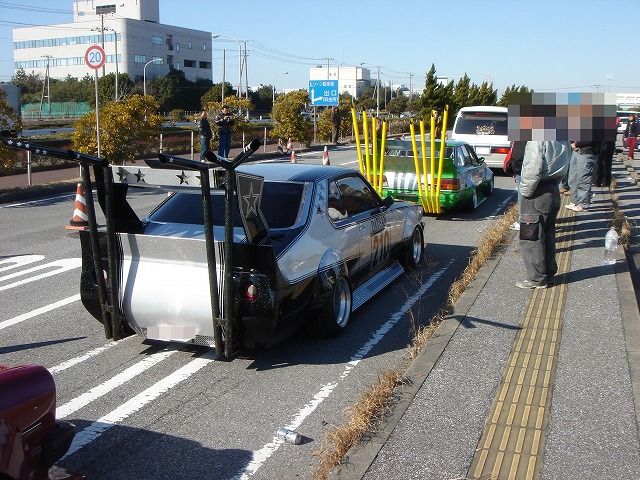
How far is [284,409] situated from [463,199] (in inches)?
366

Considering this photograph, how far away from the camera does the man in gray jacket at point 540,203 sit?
735cm

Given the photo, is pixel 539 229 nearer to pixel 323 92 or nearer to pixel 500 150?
pixel 500 150

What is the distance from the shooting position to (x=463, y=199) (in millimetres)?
13422

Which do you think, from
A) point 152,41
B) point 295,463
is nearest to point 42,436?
point 295,463

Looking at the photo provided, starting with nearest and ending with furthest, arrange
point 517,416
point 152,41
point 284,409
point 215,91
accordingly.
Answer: point 517,416, point 284,409, point 215,91, point 152,41

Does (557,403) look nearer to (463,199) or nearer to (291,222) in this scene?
(291,222)

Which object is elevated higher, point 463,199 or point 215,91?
point 215,91

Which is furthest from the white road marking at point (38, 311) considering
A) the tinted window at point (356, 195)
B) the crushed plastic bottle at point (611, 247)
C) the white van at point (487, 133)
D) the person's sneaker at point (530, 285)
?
the white van at point (487, 133)

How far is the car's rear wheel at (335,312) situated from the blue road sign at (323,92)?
108 ft

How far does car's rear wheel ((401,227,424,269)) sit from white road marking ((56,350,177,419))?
369cm

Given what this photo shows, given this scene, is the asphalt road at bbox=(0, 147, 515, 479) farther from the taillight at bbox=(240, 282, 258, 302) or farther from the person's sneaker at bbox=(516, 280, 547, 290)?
the person's sneaker at bbox=(516, 280, 547, 290)

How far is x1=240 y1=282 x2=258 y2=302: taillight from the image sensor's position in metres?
5.19

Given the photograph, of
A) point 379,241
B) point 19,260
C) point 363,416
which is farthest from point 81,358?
point 19,260

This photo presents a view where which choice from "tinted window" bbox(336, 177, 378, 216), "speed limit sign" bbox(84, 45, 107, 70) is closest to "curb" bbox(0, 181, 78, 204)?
"speed limit sign" bbox(84, 45, 107, 70)
